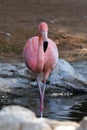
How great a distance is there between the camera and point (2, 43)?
10.6 metres

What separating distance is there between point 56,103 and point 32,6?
8.38 m

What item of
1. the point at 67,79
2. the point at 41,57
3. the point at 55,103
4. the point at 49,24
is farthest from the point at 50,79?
the point at 49,24

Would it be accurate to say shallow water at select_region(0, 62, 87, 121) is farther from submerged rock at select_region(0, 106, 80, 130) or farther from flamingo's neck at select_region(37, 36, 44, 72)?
submerged rock at select_region(0, 106, 80, 130)

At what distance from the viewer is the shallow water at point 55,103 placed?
571cm

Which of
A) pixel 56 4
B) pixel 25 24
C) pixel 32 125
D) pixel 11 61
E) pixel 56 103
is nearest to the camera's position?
pixel 32 125

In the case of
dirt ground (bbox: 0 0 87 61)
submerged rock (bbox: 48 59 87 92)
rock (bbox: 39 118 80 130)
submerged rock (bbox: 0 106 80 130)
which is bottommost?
dirt ground (bbox: 0 0 87 61)

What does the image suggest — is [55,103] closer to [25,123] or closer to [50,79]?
[50,79]

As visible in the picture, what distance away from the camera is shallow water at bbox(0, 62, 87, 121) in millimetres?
5715

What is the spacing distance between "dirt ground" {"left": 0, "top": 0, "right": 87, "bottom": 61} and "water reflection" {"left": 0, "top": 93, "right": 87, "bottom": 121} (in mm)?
2623

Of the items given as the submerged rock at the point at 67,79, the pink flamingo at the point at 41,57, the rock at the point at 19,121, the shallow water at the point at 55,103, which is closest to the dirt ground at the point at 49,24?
the submerged rock at the point at 67,79

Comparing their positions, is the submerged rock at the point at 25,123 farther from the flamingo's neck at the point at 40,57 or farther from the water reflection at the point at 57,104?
the flamingo's neck at the point at 40,57

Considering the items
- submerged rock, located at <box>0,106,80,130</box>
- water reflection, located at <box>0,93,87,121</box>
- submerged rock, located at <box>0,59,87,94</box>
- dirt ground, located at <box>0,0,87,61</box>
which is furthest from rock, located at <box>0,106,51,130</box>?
dirt ground, located at <box>0,0,87,61</box>

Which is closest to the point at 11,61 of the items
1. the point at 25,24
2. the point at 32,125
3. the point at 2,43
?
the point at 2,43

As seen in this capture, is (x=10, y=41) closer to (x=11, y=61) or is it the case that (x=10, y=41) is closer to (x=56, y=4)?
(x=11, y=61)
